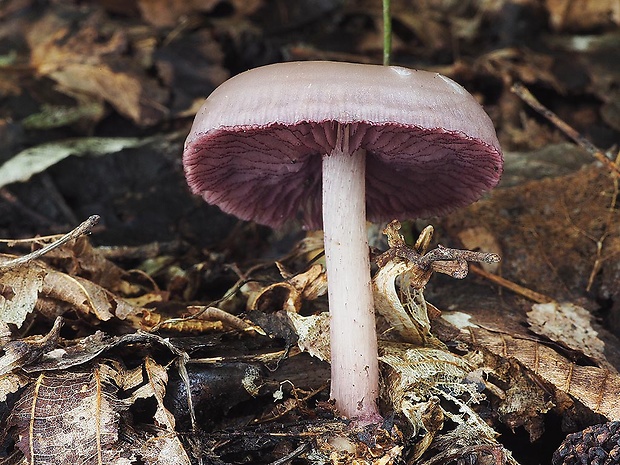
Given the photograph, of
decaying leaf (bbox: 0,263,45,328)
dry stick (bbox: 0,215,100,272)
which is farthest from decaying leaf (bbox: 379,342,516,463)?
decaying leaf (bbox: 0,263,45,328)

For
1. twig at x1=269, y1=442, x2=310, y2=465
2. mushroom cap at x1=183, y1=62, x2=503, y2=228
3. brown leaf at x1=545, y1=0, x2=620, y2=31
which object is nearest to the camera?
mushroom cap at x1=183, y1=62, x2=503, y2=228

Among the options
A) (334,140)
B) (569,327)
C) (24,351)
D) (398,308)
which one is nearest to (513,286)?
→ (569,327)

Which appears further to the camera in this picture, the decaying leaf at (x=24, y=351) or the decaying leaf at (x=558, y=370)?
the decaying leaf at (x=558, y=370)

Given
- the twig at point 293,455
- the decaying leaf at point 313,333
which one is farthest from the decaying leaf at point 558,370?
the twig at point 293,455

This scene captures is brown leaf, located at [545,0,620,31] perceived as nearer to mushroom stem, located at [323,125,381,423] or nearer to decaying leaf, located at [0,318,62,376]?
mushroom stem, located at [323,125,381,423]

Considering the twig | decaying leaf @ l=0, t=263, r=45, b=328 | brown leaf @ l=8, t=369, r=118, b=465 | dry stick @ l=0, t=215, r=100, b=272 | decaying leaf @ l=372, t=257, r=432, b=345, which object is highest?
dry stick @ l=0, t=215, r=100, b=272

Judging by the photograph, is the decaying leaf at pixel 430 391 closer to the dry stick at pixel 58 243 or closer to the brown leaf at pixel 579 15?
the dry stick at pixel 58 243

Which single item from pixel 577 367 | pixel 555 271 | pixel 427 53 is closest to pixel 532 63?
pixel 427 53
